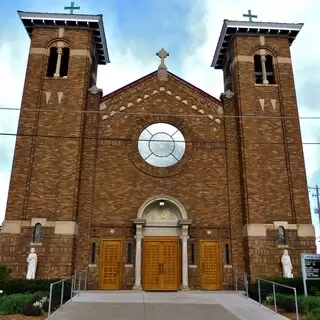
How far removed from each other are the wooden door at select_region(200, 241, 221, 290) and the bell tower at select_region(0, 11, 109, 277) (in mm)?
5867

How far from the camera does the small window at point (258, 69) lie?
70.5 feet

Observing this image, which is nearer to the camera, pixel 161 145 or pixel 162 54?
pixel 161 145

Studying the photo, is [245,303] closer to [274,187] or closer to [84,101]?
[274,187]

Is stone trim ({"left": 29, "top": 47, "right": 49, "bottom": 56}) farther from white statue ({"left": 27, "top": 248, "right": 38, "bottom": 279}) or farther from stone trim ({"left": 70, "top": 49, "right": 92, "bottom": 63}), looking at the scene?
white statue ({"left": 27, "top": 248, "right": 38, "bottom": 279})

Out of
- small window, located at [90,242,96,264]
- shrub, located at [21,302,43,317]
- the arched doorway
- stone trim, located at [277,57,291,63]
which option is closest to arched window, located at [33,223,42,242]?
small window, located at [90,242,96,264]

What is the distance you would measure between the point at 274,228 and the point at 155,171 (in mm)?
6170

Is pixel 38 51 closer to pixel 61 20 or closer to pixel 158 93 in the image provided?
pixel 61 20

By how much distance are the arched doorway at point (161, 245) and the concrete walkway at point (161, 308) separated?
317cm

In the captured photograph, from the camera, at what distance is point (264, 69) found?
2125 centimetres

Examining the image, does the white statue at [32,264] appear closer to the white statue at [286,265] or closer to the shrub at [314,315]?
the white statue at [286,265]

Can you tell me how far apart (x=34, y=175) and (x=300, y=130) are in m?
13.3

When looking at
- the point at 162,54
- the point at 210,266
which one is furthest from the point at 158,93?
the point at 210,266

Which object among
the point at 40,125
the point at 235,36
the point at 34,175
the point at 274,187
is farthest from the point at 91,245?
the point at 235,36

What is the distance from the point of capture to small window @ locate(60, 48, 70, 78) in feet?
69.3
